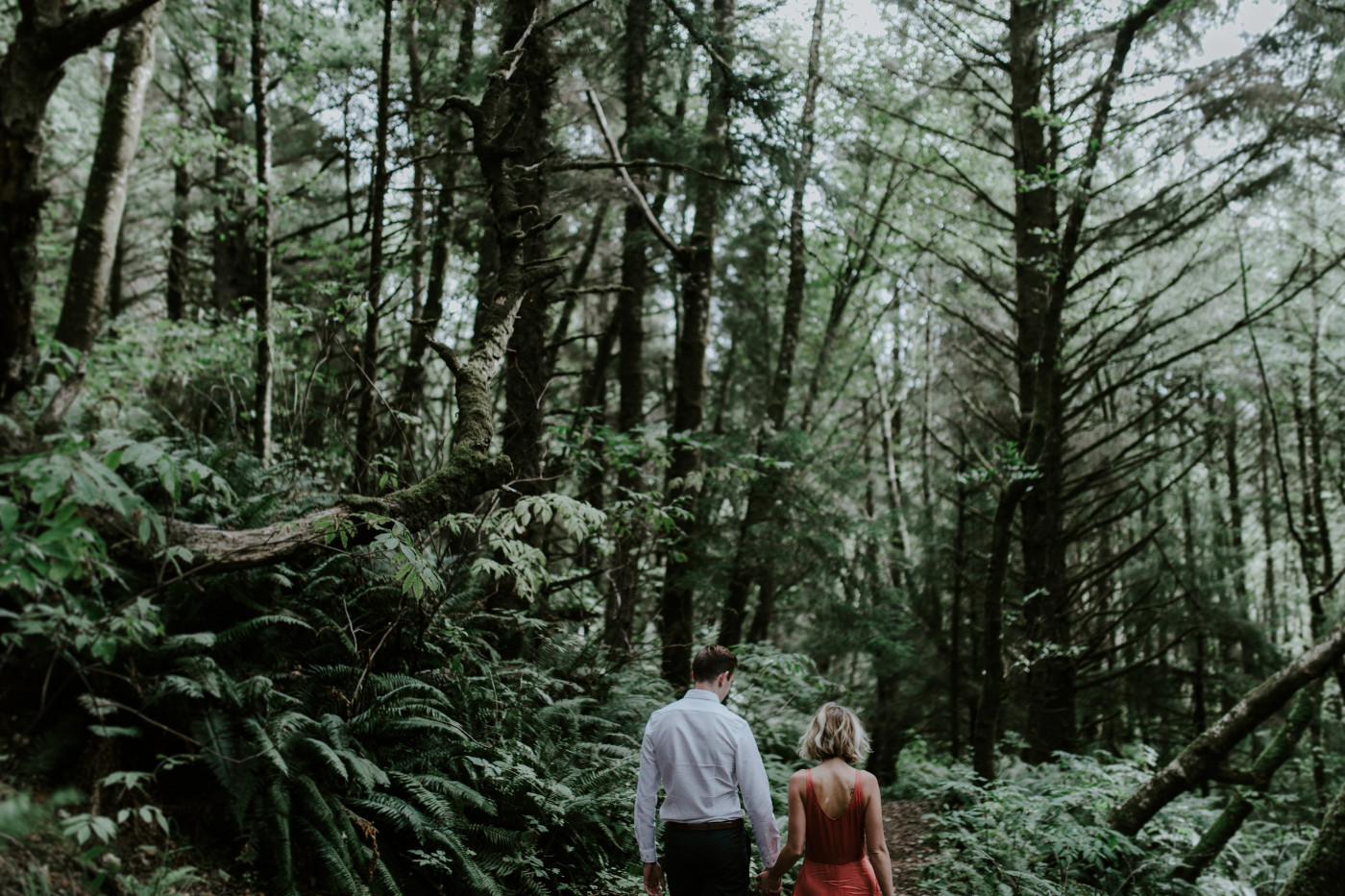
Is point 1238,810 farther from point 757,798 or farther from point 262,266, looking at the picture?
point 262,266

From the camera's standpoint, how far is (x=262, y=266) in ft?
26.9

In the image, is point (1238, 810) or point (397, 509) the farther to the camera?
point (1238, 810)

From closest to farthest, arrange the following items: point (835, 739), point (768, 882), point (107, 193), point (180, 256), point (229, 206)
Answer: point (768, 882), point (835, 739), point (107, 193), point (229, 206), point (180, 256)

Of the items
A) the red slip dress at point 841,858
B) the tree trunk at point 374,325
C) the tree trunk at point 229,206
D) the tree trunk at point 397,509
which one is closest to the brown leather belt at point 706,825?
the red slip dress at point 841,858

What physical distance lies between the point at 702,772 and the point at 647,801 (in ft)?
1.15

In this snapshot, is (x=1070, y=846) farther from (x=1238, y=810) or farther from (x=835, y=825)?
(x=835, y=825)

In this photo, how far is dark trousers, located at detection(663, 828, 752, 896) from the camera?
372 centimetres

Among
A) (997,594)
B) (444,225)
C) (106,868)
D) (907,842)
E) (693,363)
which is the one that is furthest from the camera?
(444,225)

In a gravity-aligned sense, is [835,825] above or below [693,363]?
Answer: below

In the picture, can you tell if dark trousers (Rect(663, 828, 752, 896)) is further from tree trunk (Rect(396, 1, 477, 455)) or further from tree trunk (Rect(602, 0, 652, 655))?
tree trunk (Rect(396, 1, 477, 455))

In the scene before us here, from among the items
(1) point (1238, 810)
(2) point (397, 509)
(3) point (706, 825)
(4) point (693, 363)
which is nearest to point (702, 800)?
(3) point (706, 825)

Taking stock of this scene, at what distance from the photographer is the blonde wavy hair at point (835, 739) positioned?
12.8ft

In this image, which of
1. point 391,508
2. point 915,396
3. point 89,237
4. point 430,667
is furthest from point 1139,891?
point 915,396

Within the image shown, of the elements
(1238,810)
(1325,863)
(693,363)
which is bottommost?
(1238,810)
